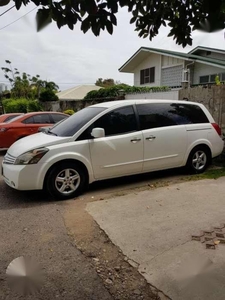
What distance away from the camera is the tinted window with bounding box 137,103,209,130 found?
5.78 metres

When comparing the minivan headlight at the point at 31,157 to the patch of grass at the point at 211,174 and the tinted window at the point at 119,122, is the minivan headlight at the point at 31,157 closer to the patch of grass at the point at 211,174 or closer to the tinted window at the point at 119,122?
the tinted window at the point at 119,122

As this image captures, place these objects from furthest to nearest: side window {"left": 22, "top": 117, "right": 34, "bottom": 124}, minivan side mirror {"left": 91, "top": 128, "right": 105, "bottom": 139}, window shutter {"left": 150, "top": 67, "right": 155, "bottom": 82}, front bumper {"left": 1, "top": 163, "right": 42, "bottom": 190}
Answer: window shutter {"left": 150, "top": 67, "right": 155, "bottom": 82}
side window {"left": 22, "top": 117, "right": 34, "bottom": 124}
minivan side mirror {"left": 91, "top": 128, "right": 105, "bottom": 139}
front bumper {"left": 1, "top": 163, "right": 42, "bottom": 190}

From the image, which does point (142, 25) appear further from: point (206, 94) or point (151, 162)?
point (206, 94)

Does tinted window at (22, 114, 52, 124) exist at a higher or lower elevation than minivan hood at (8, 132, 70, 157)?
higher

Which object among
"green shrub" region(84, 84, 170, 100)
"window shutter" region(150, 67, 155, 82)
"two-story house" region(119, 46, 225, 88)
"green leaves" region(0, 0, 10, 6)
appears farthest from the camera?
"window shutter" region(150, 67, 155, 82)

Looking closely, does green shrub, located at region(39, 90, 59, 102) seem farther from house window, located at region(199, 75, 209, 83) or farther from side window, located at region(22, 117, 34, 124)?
side window, located at region(22, 117, 34, 124)

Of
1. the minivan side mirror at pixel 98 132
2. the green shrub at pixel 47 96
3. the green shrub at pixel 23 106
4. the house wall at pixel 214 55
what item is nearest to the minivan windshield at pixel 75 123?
the minivan side mirror at pixel 98 132

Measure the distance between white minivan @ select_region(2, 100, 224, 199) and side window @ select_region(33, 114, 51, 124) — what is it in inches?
170

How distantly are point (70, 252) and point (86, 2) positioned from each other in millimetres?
2516

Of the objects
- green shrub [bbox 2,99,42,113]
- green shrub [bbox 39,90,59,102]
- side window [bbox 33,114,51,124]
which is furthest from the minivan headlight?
green shrub [bbox 39,90,59,102]

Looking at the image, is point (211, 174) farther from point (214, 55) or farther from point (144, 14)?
point (214, 55)

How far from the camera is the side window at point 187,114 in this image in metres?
6.18

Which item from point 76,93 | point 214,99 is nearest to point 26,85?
point 76,93

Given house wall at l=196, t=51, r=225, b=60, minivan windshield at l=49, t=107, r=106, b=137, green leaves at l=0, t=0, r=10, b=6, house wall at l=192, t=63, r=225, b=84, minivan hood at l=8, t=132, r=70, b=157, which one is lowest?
minivan hood at l=8, t=132, r=70, b=157
